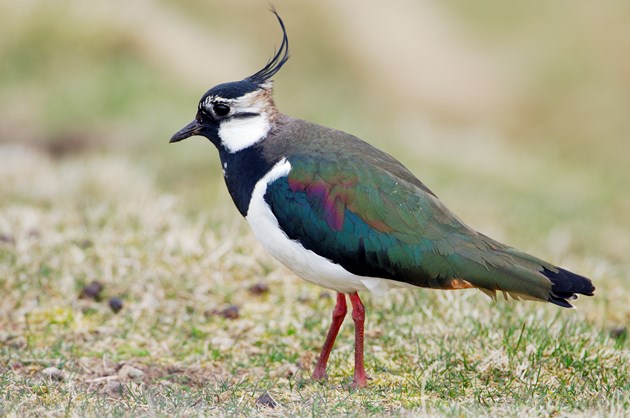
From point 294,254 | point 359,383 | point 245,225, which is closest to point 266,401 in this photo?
point 359,383

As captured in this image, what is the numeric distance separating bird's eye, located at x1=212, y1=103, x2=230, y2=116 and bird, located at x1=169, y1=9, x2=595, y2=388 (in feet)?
0.89

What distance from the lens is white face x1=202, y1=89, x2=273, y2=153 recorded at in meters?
5.54

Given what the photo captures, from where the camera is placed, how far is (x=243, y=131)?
5.56 meters

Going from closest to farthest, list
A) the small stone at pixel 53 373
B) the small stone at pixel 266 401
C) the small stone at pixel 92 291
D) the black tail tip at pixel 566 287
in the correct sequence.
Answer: the small stone at pixel 266 401 < the black tail tip at pixel 566 287 < the small stone at pixel 53 373 < the small stone at pixel 92 291

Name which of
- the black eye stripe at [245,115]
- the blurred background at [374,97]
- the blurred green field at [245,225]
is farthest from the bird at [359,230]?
the blurred background at [374,97]

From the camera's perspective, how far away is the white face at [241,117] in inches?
218

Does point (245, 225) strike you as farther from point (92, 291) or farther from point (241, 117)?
point (241, 117)

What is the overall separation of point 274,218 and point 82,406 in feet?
4.46

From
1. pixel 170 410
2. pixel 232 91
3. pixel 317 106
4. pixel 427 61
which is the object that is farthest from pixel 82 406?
pixel 427 61

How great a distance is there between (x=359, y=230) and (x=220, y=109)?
116 centimetres

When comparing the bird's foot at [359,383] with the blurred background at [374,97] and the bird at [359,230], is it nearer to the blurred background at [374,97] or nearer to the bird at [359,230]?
the bird at [359,230]

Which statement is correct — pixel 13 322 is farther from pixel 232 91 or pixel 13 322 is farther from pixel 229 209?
pixel 229 209

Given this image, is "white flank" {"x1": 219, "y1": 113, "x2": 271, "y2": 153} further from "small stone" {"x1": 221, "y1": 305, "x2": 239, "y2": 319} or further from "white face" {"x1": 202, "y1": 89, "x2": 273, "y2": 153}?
"small stone" {"x1": 221, "y1": 305, "x2": 239, "y2": 319}

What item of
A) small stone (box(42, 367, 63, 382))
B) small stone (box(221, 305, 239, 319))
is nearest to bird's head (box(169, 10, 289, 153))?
small stone (box(221, 305, 239, 319))
